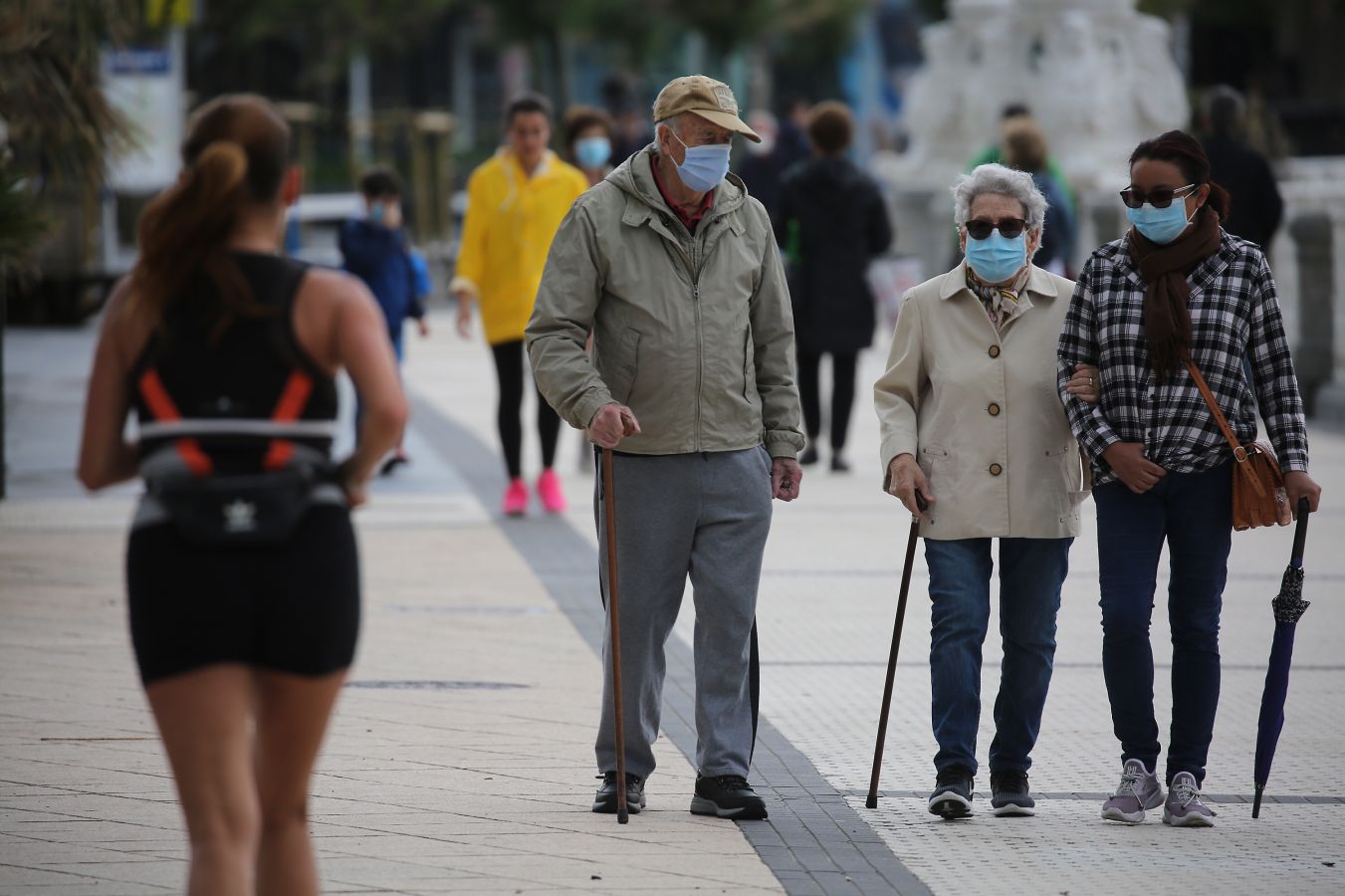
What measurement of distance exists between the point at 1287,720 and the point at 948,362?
2050 millimetres

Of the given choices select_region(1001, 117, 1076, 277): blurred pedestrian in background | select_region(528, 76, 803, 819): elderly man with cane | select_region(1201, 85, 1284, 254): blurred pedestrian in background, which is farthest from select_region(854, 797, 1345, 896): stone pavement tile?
select_region(1201, 85, 1284, 254): blurred pedestrian in background

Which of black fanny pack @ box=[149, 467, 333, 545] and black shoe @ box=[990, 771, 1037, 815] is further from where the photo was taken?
black shoe @ box=[990, 771, 1037, 815]

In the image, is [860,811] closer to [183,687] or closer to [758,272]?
[758,272]

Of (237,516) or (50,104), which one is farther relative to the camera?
(50,104)

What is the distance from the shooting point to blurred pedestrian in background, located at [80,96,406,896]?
3.56 meters

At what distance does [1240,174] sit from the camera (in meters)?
12.2

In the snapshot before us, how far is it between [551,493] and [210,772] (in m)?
7.76

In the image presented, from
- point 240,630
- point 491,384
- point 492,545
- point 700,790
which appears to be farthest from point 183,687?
point 491,384

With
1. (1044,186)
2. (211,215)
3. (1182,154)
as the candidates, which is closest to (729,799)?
(1182,154)

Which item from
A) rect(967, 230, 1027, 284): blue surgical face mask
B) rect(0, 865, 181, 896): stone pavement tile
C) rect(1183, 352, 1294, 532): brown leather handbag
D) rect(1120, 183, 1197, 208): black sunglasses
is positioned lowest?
rect(0, 865, 181, 896): stone pavement tile

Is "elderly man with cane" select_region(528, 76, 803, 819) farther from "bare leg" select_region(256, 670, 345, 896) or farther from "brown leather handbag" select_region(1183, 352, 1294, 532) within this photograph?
"bare leg" select_region(256, 670, 345, 896)

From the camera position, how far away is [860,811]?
5609mm

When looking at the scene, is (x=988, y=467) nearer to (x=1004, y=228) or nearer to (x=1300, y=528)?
(x=1004, y=228)

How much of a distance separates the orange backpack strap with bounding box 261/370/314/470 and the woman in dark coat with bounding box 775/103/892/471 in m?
9.06
